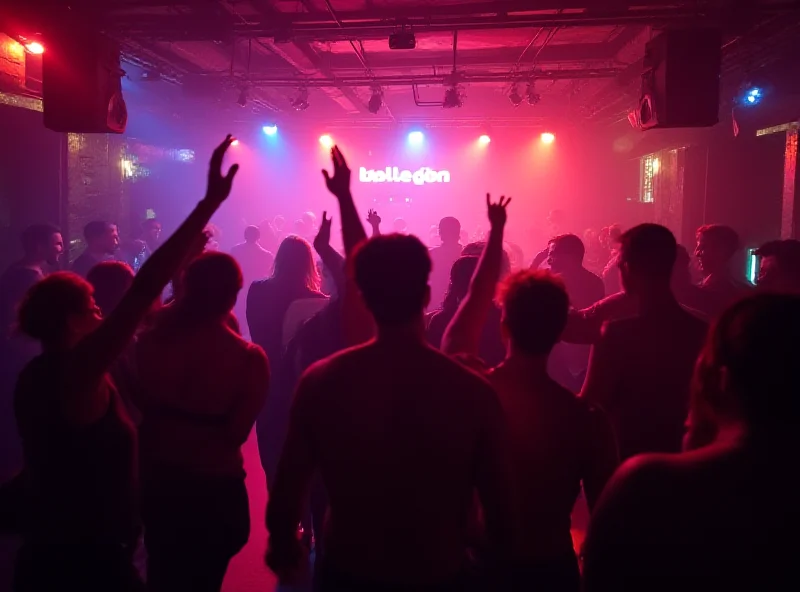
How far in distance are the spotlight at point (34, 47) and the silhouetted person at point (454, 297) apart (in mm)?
5734

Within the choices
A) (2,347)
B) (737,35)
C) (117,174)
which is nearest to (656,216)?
(737,35)

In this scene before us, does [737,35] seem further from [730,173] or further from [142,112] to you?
[142,112]

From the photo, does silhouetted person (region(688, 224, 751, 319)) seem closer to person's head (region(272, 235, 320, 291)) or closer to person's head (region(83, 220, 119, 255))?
person's head (region(272, 235, 320, 291))

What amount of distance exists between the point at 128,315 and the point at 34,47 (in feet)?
20.7

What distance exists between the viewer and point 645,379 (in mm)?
2352

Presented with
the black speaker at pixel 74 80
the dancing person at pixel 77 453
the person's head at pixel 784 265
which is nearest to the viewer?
the dancing person at pixel 77 453

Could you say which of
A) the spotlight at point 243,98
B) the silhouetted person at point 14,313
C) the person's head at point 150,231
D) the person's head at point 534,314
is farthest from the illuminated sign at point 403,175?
the person's head at point 534,314

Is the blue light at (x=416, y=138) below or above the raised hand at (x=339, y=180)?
above

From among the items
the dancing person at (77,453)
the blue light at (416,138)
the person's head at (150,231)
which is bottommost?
the dancing person at (77,453)

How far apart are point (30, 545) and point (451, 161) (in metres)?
14.9

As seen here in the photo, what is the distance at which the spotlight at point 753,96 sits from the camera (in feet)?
25.3

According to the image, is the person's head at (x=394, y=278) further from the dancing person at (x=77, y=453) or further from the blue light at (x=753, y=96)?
the blue light at (x=753, y=96)

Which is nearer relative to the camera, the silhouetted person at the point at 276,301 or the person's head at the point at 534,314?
the person's head at the point at 534,314

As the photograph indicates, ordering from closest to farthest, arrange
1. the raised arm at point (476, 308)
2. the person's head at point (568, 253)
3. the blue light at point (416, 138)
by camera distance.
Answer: the raised arm at point (476, 308) < the person's head at point (568, 253) < the blue light at point (416, 138)
